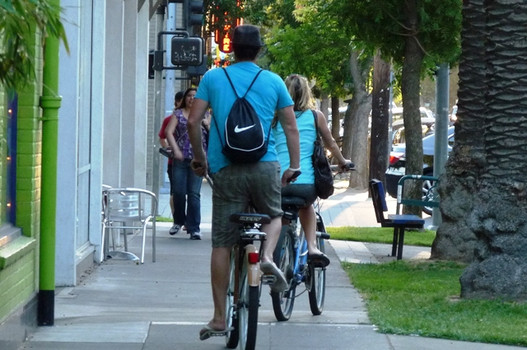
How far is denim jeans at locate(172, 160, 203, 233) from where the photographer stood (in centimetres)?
1334

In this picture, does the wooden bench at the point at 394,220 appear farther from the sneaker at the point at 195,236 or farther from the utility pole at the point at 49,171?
the utility pole at the point at 49,171

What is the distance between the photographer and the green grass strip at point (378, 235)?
15484 mm

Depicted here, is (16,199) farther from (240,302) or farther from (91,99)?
(91,99)

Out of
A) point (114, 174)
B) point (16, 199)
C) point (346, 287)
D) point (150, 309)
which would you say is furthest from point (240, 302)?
point (114, 174)

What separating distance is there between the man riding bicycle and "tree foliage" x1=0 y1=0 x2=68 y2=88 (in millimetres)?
3030

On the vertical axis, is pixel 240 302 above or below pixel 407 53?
below

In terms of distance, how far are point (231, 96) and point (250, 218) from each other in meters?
0.69

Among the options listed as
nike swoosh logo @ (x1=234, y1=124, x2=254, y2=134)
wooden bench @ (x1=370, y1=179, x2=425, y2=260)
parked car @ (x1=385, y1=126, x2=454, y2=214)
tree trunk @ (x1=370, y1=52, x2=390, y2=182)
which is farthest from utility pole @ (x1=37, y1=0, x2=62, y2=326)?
tree trunk @ (x1=370, y1=52, x2=390, y2=182)

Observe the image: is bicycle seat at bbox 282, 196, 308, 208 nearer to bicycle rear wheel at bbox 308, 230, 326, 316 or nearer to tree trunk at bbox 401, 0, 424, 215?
bicycle rear wheel at bbox 308, 230, 326, 316

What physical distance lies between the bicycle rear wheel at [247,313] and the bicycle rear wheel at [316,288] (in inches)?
62.8

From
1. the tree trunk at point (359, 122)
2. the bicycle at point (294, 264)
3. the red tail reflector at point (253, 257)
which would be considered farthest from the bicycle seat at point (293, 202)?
the tree trunk at point (359, 122)

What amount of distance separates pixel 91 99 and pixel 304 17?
48.6 feet

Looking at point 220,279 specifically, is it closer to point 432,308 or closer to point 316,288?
point 316,288

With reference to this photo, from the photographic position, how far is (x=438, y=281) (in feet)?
34.3
